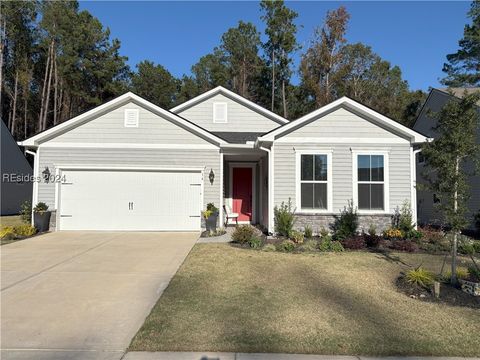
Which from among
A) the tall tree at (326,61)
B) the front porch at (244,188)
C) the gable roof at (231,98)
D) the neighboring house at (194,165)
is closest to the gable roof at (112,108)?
the neighboring house at (194,165)

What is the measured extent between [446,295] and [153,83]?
34613mm

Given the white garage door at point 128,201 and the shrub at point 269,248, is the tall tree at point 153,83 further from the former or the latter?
the shrub at point 269,248

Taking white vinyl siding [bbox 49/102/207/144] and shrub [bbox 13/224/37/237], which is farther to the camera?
white vinyl siding [bbox 49/102/207/144]

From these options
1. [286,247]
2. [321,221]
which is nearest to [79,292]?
[286,247]

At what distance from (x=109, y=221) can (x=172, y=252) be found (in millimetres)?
4566

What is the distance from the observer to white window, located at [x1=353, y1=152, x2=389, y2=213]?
1202cm

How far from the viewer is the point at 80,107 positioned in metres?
33.8

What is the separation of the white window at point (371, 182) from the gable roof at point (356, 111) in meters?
0.94

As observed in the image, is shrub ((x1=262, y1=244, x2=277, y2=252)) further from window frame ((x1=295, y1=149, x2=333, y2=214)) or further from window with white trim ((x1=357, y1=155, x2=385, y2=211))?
window with white trim ((x1=357, y1=155, x2=385, y2=211))

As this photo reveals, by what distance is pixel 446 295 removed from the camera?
614 cm

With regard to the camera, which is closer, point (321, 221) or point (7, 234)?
point (7, 234)

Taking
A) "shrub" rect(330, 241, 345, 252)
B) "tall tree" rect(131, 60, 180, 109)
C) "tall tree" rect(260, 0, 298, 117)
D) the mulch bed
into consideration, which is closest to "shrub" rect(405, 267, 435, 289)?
the mulch bed

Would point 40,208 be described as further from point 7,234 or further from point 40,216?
point 7,234

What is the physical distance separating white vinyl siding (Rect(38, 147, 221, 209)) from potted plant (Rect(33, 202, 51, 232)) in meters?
0.37
